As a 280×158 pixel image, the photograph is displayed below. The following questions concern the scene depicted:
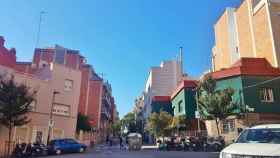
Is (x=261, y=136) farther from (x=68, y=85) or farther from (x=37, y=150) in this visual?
(x=68, y=85)

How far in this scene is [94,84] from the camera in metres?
57.5

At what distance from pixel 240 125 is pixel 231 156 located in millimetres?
23392

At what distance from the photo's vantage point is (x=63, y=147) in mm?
27312

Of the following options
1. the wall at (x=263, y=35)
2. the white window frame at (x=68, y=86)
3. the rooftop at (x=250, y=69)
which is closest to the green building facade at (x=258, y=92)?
the rooftop at (x=250, y=69)

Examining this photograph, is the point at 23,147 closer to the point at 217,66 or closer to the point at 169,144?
the point at 169,144

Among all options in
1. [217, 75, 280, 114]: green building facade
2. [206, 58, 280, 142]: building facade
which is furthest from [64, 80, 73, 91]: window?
[217, 75, 280, 114]: green building facade

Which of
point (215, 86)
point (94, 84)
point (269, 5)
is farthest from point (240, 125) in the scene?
point (94, 84)

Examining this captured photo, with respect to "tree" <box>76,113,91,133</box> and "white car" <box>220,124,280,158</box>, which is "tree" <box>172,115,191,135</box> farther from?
"white car" <box>220,124,280,158</box>

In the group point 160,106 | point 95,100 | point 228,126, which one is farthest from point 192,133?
point 95,100

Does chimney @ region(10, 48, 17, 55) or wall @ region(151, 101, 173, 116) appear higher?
chimney @ region(10, 48, 17, 55)

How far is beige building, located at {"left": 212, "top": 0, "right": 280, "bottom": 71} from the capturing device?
3425 centimetres

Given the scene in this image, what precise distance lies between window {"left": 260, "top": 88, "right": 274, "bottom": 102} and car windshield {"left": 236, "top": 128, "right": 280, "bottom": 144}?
22.7 metres

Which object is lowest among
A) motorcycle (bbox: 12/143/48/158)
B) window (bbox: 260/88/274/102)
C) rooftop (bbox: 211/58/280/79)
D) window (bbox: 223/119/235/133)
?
motorcycle (bbox: 12/143/48/158)

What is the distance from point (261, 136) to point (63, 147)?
22049 millimetres
